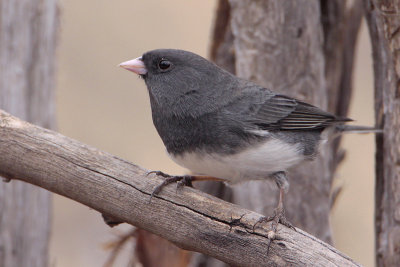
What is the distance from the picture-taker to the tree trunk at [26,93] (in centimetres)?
341

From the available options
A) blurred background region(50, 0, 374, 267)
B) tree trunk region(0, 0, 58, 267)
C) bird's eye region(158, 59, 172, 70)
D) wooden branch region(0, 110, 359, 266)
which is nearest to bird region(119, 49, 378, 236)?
bird's eye region(158, 59, 172, 70)

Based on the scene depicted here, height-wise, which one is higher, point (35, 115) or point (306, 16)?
point (306, 16)

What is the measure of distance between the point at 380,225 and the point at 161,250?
1.27 meters

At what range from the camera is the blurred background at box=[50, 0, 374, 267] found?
5.43m

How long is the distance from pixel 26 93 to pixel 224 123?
1.39 m

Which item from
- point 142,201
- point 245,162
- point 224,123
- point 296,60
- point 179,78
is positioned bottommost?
point 142,201

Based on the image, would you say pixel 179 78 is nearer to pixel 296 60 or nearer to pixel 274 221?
pixel 296 60

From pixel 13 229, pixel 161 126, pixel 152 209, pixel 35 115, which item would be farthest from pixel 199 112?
pixel 13 229

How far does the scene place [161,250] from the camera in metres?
3.35

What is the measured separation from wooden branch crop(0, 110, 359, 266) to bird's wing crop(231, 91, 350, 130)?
571mm

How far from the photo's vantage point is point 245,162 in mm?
2703

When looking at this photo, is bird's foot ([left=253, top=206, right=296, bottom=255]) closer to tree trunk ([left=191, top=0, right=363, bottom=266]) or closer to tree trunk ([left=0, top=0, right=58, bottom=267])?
tree trunk ([left=191, top=0, right=363, bottom=266])

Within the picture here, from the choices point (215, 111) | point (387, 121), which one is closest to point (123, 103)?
point (215, 111)

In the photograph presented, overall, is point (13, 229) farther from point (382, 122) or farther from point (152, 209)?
point (382, 122)
